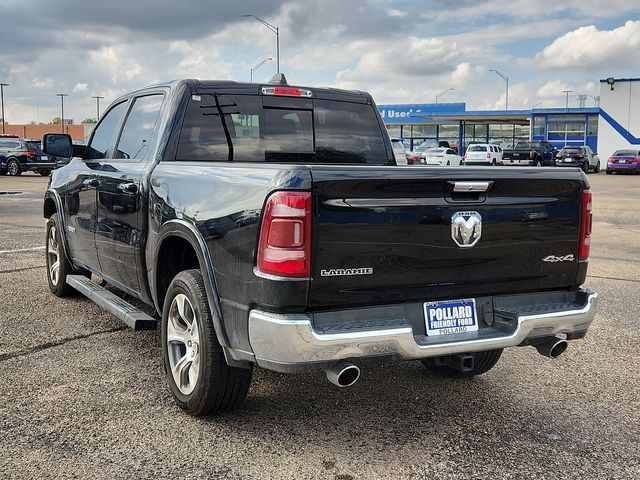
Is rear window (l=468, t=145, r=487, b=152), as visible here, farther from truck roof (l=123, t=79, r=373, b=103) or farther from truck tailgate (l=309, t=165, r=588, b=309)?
truck tailgate (l=309, t=165, r=588, b=309)

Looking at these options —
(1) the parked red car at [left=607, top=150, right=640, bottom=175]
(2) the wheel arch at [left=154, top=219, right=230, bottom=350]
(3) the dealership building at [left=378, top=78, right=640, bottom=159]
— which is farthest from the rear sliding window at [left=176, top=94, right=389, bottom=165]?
(1) the parked red car at [left=607, top=150, right=640, bottom=175]

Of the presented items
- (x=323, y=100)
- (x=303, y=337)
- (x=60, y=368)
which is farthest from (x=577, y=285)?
(x=60, y=368)

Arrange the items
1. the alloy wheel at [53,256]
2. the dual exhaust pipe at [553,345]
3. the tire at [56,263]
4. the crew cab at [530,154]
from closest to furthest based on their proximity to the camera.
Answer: the dual exhaust pipe at [553,345] → the tire at [56,263] → the alloy wheel at [53,256] → the crew cab at [530,154]

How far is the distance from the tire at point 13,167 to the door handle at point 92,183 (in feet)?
85.1

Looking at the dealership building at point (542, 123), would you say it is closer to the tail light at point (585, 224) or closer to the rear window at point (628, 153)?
the rear window at point (628, 153)

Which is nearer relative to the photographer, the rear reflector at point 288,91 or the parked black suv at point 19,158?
the rear reflector at point 288,91

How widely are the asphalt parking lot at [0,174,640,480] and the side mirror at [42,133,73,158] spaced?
5.16ft

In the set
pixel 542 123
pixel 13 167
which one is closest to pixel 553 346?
pixel 13 167

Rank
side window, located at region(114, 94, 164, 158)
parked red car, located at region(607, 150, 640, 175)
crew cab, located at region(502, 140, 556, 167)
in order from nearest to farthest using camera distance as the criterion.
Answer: side window, located at region(114, 94, 164, 158)
parked red car, located at region(607, 150, 640, 175)
crew cab, located at region(502, 140, 556, 167)

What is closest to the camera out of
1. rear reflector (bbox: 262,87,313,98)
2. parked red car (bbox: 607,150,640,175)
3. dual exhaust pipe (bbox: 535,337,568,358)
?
dual exhaust pipe (bbox: 535,337,568,358)

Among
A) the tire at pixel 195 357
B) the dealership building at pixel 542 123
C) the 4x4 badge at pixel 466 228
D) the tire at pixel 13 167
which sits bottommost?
the tire at pixel 195 357

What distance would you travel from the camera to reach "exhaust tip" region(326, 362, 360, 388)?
132 inches

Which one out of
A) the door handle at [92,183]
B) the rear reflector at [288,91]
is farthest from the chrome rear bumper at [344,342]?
the door handle at [92,183]

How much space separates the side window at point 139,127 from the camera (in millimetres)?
5094
